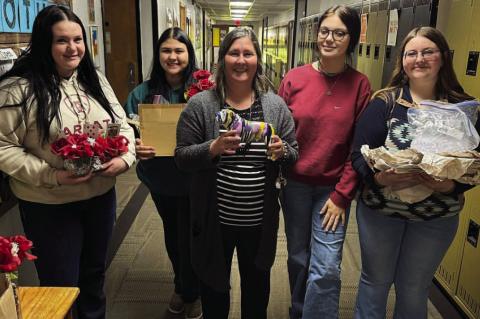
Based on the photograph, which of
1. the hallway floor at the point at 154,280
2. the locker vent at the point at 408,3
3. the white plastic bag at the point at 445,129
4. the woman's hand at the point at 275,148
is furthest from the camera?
the locker vent at the point at 408,3

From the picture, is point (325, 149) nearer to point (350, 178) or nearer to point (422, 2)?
point (350, 178)

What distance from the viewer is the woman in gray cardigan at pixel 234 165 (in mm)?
1532

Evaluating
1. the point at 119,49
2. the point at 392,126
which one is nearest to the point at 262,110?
the point at 392,126

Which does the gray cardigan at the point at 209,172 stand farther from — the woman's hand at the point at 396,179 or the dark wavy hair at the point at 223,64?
the woman's hand at the point at 396,179

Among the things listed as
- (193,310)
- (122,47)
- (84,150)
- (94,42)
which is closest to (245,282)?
(193,310)

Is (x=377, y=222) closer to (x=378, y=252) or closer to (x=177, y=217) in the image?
(x=378, y=252)

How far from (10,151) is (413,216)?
1479mm

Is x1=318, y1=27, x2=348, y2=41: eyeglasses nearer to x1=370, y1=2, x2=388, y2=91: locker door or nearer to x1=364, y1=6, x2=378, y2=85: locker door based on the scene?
x1=370, y1=2, x2=388, y2=91: locker door

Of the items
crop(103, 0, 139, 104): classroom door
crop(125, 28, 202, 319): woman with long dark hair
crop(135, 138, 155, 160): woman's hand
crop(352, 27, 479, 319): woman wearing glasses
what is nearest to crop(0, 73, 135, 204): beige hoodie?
crop(135, 138, 155, 160): woman's hand

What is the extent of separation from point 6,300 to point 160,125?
1047 mm

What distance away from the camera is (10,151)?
1417mm

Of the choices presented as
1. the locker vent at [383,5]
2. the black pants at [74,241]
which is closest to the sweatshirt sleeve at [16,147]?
the black pants at [74,241]

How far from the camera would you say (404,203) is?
153 centimetres

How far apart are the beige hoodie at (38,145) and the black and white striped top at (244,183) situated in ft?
1.42
